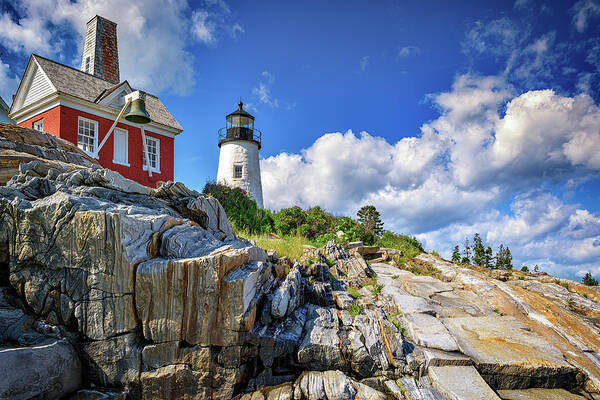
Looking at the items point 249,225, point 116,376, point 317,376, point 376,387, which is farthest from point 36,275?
point 249,225

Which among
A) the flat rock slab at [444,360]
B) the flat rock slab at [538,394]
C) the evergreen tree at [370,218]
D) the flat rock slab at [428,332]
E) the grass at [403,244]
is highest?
the evergreen tree at [370,218]

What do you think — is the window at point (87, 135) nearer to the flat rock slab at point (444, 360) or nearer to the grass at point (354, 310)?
the grass at point (354, 310)

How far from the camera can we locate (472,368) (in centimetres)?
593

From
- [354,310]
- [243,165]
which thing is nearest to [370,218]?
[243,165]

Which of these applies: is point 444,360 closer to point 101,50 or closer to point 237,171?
point 237,171

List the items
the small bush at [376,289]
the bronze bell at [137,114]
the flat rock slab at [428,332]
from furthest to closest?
1. the bronze bell at [137,114]
2. the small bush at [376,289]
3. the flat rock slab at [428,332]

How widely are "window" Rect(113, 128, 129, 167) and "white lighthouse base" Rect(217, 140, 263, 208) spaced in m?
7.45

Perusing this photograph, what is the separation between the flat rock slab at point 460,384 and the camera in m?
5.26

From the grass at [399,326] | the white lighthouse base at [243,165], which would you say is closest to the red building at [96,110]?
the white lighthouse base at [243,165]

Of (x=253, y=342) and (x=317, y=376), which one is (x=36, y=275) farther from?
(x=317, y=376)

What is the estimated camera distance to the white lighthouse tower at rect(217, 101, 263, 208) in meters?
24.6

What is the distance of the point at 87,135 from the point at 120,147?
162 centimetres

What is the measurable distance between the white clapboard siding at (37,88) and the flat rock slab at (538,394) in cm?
1962

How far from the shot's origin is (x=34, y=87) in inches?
675
